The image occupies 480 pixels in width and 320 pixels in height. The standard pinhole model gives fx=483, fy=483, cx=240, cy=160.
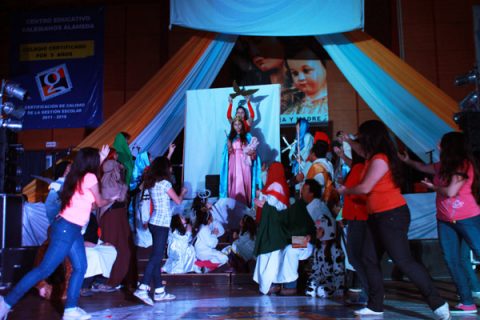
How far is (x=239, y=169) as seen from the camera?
6.73 metres

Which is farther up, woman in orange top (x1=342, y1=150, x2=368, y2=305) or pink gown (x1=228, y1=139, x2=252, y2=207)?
pink gown (x1=228, y1=139, x2=252, y2=207)

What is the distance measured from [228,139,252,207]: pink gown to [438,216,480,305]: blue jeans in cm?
345

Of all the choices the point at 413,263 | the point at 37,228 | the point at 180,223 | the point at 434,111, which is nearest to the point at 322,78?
the point at 434,111

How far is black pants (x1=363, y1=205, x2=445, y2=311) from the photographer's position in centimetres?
295

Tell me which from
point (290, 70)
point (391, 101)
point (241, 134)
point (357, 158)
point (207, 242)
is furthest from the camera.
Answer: point (290, 70)

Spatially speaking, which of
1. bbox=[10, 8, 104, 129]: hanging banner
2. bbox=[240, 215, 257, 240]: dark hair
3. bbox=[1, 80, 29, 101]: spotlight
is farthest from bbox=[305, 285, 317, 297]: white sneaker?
bbox=[10, 8, 104, 129]: hanging banner

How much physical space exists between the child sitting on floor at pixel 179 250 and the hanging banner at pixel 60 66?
5.80 meters

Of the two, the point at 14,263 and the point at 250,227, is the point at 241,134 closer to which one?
the point at 250,227

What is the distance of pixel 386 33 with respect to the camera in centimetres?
1044

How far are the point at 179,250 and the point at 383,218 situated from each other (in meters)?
2.85

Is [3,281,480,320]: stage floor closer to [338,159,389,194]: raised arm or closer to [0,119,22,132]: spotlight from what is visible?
[338,159,389,194]: raised arm

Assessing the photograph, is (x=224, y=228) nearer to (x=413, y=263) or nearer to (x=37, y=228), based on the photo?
(x=37, y=228)

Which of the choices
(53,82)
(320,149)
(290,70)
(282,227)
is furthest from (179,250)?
(53,82)

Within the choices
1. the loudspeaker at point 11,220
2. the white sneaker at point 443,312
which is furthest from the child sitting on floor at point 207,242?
the white sneaker at point 443,312
